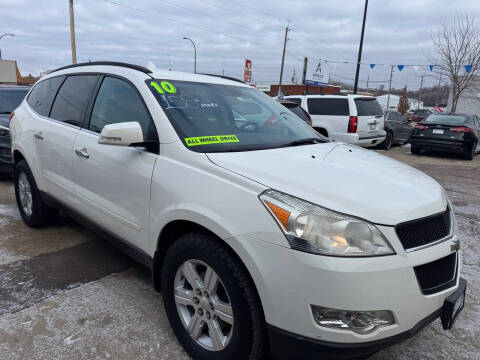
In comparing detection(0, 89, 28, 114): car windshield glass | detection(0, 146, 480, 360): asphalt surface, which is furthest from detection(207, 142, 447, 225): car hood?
detection(0, 89, 28, 114): car windshield glass

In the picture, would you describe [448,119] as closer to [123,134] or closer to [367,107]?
[367,107]

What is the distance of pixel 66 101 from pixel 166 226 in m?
2.01

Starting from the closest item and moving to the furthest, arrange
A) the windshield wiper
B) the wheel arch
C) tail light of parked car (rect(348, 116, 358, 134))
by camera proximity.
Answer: the wheel arch → the windshield wiper → tail light of parked car (rect(348, 116, 358, 134))

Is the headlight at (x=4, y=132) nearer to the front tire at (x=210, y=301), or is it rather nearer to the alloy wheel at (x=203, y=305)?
the front tire at (x=210, y=301)

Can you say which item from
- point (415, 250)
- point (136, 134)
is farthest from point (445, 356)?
point (136, 134)

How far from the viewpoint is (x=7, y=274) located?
3270mm

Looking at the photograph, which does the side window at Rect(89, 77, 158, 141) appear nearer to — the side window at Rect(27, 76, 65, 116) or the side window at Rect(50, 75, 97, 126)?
the side window at Rect(50, 75, 97, 126)

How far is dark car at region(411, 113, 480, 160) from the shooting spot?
11.3 meters

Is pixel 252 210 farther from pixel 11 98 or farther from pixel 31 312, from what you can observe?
pixel 11 98

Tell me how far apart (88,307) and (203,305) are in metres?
1.15

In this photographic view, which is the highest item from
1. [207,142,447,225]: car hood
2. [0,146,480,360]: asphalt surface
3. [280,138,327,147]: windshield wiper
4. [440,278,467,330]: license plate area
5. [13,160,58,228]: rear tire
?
[280,138,327,147]: windshield wiper

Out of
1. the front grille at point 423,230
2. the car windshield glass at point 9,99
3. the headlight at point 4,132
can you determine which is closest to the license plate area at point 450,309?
the front grille at point 423,230

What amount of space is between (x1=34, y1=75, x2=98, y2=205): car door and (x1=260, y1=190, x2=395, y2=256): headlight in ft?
7.36

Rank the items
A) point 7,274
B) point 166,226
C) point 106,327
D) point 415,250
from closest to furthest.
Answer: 1. point 415,250
2. point 166,226
3. point 106,327
4. point 7,274
